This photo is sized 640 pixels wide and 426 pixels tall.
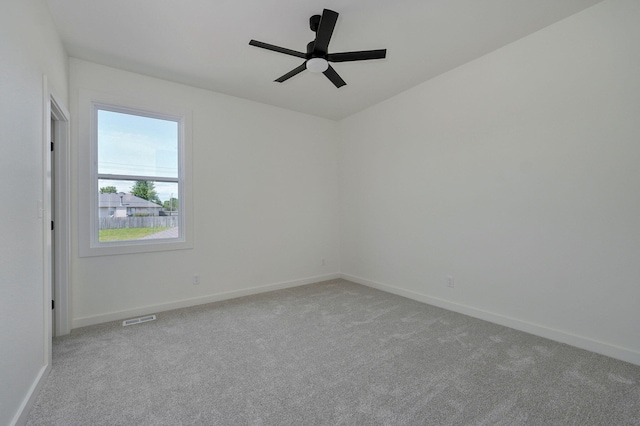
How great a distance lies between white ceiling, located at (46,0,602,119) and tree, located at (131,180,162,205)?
128cm

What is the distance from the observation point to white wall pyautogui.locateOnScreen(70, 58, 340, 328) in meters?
3.11

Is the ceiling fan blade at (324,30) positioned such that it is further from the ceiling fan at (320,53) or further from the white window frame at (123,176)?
the white window frame at (123,176)

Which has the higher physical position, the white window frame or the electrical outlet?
the white window frame

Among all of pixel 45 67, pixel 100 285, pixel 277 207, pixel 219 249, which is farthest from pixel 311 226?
pixel 45 67

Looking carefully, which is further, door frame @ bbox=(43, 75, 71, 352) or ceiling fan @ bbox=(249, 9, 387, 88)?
door frame @ bbox=(43, 75, 71, 352)

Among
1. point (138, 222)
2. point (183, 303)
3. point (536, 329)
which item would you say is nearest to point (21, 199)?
point (138, 222)

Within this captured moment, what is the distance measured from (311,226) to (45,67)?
3502mm

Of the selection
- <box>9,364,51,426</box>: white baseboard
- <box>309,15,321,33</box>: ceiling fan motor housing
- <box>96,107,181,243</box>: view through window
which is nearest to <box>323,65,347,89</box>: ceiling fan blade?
<box>309,15,321,33</box>: ceiling fan motor housing

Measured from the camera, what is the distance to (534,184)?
270 cm

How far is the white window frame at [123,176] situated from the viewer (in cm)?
301

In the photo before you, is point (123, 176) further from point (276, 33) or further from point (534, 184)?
point (534, 184)

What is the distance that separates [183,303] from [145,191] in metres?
1.45

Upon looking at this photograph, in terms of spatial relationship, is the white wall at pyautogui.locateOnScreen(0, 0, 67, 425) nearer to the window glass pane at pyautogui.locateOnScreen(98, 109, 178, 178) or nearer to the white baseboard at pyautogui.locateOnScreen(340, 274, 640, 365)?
the window glass pane at pyautogui.locateOnScreen(98, 109, 178, 178)

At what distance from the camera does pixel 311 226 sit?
4758 millimetres
